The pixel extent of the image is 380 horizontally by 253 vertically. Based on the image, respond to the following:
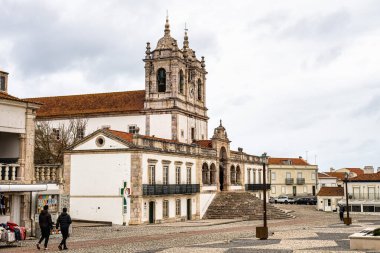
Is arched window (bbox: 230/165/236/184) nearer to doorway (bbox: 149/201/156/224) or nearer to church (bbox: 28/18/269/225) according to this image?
church (bbox: 28/18/269/225)

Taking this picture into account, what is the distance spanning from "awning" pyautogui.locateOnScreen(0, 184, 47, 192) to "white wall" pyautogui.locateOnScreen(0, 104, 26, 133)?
263 centimetres

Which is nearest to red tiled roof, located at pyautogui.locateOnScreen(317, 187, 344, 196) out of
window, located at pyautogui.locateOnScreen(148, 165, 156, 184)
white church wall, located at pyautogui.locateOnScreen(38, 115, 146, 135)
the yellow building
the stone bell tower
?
the stone bell tower

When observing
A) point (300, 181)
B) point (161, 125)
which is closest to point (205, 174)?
point (161, 125)

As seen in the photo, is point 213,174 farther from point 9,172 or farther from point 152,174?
point 9,172

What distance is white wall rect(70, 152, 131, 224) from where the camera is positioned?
3719 cm

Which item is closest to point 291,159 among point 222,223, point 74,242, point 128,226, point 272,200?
point 272,200

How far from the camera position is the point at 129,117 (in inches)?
2013

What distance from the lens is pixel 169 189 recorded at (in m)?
41.0

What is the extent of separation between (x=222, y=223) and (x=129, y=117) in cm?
1560

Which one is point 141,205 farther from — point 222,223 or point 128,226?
point 222,223

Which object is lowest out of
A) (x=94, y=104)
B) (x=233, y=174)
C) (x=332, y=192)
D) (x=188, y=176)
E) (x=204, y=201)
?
(x=204, y=201)

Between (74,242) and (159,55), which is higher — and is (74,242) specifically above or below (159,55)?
below

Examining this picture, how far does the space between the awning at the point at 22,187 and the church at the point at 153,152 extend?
333 inches

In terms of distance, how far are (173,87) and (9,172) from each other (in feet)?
86.9
